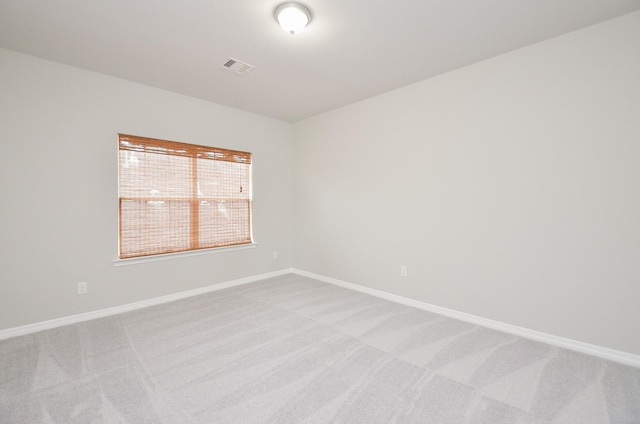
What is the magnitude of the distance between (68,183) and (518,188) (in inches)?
174

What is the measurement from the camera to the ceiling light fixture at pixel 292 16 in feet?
6.51

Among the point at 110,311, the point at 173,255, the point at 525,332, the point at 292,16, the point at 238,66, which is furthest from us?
the point at 173,255

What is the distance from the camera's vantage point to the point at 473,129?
9.37ft

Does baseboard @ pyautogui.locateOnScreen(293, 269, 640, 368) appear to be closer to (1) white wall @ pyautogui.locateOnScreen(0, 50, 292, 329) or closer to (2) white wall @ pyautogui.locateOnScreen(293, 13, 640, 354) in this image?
(2) white wall @ pyautogui.locateOnScreen(293, 13, 640, 354)

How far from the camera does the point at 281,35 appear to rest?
92.2 inches

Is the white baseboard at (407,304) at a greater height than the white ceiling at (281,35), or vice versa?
the white ceiling at (281,35)

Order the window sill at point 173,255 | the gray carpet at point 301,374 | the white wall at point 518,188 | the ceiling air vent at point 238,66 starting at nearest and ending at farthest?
1. the gray carpet at point 301,374
2. the white wall at point 518,188
3. the ceiling air vent at point 238,66
4. the window sill at point 173,255

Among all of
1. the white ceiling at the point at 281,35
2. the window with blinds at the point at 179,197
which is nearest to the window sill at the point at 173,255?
the window with blinds at the point at 179,197

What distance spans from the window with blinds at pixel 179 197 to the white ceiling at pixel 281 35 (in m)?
0.86

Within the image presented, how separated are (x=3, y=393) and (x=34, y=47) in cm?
277

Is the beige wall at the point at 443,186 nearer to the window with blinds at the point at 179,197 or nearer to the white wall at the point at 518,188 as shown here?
the white wall at the point at 518,188

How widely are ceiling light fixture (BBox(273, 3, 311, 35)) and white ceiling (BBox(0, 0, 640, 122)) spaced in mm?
58

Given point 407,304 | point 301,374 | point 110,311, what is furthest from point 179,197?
point 407,304

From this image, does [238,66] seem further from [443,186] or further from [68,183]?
[443,186]
